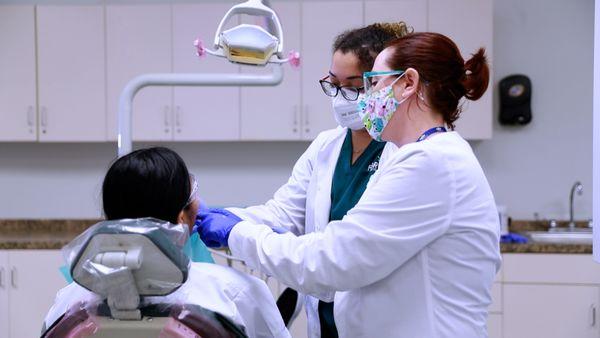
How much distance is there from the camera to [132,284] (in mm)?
1069

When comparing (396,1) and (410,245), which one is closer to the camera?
(410,245)

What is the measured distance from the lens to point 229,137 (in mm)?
3578

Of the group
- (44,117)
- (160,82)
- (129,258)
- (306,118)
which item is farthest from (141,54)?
(129,258)

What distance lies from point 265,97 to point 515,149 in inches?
57.7

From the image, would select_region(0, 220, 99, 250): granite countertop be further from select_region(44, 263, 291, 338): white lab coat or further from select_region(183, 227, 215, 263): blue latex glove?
select_region(44, 263, 291, 338): white lab coat

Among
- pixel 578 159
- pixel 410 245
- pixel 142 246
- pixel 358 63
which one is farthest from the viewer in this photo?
pixel 578 159

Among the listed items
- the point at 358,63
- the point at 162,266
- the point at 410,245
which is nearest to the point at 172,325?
the point at 162,266

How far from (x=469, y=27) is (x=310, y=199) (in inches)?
83.5

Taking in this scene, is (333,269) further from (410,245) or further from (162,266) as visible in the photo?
(162,266)

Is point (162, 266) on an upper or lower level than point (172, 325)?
upper

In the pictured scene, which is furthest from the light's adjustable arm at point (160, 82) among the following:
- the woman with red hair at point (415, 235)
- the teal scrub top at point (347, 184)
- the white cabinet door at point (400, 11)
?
the white cabinet door at point (400, 11)

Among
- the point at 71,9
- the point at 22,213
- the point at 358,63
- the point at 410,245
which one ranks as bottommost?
the point at 22,213

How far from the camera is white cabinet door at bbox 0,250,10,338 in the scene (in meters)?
3.32

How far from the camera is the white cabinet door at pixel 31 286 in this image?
3316 mm
